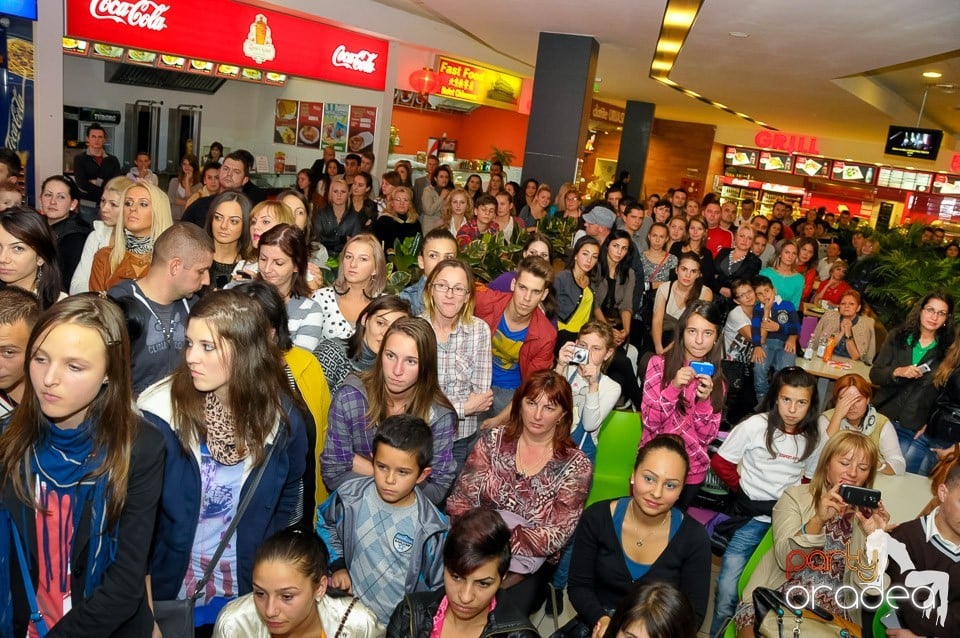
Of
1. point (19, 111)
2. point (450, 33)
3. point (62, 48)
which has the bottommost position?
point (19, 111)

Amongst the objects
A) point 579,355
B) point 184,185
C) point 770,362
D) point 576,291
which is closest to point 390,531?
point 579,355

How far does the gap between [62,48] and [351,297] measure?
5.79 m

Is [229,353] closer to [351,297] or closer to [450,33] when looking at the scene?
[351,297]

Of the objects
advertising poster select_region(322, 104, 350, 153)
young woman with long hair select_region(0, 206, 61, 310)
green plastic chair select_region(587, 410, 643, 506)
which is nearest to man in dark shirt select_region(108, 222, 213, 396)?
young woman with long hair select_region(0, 206, 61, 310)

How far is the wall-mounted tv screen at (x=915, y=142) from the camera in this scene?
13.2m

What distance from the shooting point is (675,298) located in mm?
6727

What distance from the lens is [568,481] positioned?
11.2 ft

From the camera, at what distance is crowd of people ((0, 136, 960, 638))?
2.19 metres

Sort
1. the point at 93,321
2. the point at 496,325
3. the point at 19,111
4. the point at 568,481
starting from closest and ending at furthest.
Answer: the point at 93,321 → the point at 568,481 → the point at 496,325 → the point at 19,111

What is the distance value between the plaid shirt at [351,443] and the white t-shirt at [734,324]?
13.1 feet

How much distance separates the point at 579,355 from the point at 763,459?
112cm

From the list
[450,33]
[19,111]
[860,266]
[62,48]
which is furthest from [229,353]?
[450,33]

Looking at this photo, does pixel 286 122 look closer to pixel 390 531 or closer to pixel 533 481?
pixel 533 481

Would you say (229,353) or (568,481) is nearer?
(229,353)
